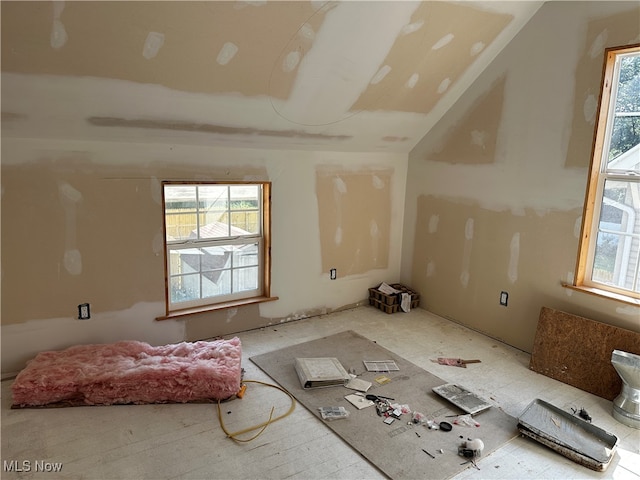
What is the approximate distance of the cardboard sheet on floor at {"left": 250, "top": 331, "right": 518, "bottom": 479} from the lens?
249 cm

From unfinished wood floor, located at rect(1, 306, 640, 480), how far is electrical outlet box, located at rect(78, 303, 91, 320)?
635 millimetres

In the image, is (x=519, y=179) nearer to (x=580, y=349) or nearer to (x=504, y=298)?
(x=504, y=298)

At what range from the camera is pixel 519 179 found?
153 inches

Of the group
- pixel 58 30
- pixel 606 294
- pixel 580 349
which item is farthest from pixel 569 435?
pixel 58 30

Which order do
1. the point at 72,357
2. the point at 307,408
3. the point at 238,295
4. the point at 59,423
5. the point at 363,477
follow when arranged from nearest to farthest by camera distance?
the point at 363,477
the point at 59,423
the point at 307,408
the point at 72,357
the point at 238,295

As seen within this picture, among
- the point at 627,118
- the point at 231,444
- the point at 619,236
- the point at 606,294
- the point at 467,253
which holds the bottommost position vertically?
the point at 231,444

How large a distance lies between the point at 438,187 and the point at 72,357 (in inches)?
143

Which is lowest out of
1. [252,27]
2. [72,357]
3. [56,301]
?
[72,357]

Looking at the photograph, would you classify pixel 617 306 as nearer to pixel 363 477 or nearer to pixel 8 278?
pixel 363 477

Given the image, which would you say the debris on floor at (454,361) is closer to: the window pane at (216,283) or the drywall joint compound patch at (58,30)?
the window pane at (216,283)

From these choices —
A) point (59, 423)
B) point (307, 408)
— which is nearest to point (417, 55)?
point (307, 408)

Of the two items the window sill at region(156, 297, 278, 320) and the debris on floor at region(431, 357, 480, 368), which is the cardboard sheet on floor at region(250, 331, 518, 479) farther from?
the window sill at region(156, 297, 278, 320)

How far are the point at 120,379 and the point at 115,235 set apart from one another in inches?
43.9

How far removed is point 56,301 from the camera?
10.8 ft
